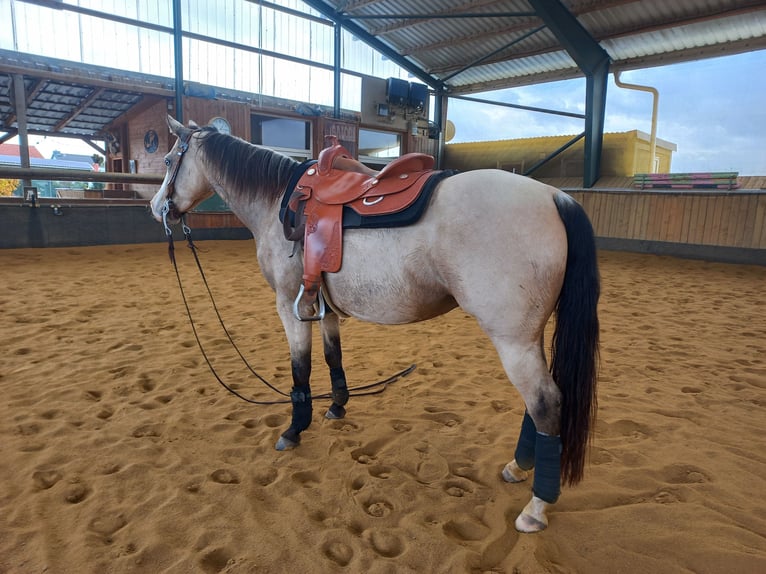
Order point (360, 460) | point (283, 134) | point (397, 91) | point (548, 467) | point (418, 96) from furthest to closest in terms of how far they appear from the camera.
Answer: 1. point (418, 96)
2. point (283, 134)
3. point (397, 91)
4. point (360, 460)
5. point (548, 467)

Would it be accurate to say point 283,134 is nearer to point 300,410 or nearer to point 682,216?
point 682,216

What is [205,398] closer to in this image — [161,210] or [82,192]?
[161,210]

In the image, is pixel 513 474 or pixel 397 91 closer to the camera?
pixel 513 474

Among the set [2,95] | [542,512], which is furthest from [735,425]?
[2,95]

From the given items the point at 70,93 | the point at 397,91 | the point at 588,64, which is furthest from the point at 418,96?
the point at 70,93

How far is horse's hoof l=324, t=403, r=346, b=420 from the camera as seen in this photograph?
2.33 metres

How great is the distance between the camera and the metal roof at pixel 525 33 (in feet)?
25.1

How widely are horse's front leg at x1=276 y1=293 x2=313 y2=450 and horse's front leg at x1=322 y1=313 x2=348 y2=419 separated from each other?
209mm

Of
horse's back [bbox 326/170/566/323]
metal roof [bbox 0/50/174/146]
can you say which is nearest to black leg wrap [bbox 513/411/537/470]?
horse's back [bbox 326/170/566/323]

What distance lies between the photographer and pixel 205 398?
8.20 feet

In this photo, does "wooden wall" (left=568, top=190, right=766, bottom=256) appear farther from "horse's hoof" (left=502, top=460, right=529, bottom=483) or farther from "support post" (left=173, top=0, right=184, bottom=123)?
"support post" (left=173, top=0, right=184, bottom=123)

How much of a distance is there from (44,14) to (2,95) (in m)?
2.64

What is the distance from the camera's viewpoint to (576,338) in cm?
149

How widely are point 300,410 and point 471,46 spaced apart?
11.1 m
